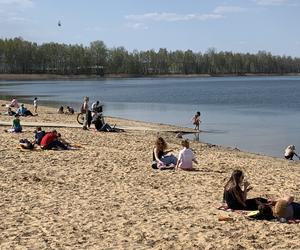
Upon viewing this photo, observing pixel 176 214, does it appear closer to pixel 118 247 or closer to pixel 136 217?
pixel 136 217

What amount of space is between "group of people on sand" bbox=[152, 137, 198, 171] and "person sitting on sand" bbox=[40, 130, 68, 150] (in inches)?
160

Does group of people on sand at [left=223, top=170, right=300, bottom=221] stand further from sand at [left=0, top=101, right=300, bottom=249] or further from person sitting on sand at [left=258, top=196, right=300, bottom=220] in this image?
sand at [left=0, top=101, right=300, bottom=249]

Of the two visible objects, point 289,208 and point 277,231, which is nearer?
point 277,231

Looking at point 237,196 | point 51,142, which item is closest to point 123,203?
point 237,196

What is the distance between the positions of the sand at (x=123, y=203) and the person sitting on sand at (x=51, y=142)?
18.8 inches

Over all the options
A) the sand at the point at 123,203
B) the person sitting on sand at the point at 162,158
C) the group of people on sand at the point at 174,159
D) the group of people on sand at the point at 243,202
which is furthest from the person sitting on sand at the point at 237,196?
the person sitting on sand at the point at 162,158

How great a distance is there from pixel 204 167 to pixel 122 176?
10.2 feet

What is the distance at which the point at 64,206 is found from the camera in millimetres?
10344

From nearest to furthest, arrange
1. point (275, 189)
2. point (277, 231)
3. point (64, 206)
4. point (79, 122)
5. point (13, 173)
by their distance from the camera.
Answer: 1. point (277, 231)
2. point (64, 206)
3. point (275, 189)
4. point (13, 173)
5. point (79, 122)

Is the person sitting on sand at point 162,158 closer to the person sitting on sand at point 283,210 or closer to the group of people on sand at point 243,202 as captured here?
the group of people on sand at point 243,202

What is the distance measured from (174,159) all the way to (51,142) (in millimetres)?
4675

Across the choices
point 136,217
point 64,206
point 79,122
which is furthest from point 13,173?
point 79,122

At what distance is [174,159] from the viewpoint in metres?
15.1

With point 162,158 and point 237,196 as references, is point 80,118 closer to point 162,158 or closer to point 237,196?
point 162,158
